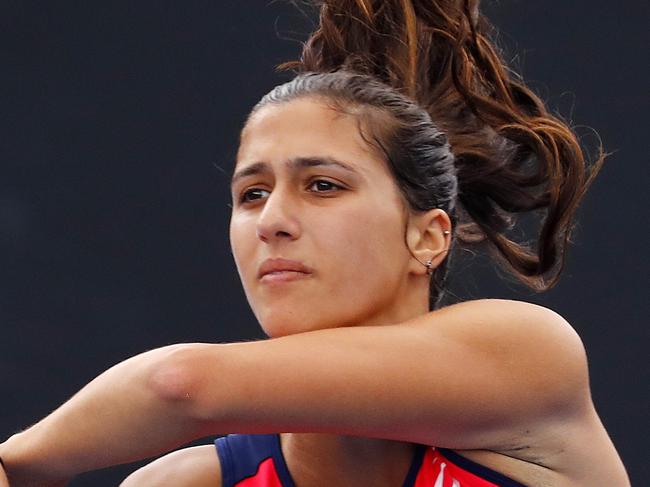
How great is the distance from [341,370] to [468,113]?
0.70 m

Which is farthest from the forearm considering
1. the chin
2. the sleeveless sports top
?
the sleeveless sports top

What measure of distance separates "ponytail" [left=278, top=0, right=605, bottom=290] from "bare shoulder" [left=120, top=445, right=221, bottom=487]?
55 centimetres

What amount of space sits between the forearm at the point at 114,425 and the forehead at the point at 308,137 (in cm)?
36

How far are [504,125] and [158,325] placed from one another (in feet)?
4.98

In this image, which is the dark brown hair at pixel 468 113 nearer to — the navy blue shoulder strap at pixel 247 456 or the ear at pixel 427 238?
the ear at pixel 427 238

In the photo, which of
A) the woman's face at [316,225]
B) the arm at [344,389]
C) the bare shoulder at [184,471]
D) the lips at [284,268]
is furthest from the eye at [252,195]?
the bare shoulder at [184,471]

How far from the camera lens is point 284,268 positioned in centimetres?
169

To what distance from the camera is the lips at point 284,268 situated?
168cm

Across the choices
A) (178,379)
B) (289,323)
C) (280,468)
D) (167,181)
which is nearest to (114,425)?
(178,379)

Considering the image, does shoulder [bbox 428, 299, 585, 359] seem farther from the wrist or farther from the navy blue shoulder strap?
the wrist

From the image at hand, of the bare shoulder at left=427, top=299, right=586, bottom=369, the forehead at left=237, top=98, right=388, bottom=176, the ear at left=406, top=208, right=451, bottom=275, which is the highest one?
the forehead at left=237, top=98, right=388, bottom=176

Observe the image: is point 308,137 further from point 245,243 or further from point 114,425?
point 114,425

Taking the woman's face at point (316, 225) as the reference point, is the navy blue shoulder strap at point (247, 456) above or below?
below

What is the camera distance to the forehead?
1758 mm
